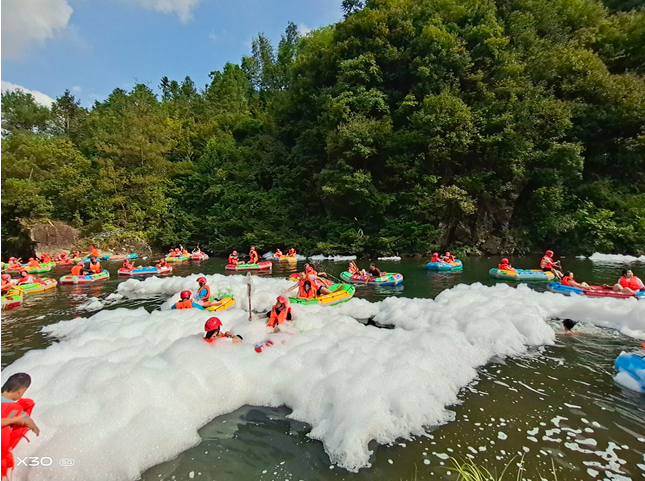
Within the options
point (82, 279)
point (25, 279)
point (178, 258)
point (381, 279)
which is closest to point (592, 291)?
point (381, 279)

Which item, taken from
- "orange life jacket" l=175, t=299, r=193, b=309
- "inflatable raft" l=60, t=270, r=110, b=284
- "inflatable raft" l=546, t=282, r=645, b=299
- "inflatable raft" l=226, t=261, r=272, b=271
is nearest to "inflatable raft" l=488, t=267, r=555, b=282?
"inflatable raft" l=546, t=282, r=645, b=299

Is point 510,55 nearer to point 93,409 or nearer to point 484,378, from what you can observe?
point 484,378

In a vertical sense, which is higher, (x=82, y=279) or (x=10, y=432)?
(x=10, y=432)

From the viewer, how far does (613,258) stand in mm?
21344

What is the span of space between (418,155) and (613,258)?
13.4m

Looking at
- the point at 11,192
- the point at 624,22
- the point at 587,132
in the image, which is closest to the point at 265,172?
the point at 11,192

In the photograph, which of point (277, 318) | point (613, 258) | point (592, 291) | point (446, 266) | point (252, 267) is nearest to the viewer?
point (277, 318)

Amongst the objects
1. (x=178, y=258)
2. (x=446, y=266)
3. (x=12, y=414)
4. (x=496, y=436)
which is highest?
(x=12, y=414)

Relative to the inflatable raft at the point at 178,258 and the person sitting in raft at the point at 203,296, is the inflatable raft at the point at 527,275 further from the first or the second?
the inflatable raft at the point at 178,258

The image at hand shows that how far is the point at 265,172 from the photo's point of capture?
106ft

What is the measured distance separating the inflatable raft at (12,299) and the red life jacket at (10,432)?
39.4 ft

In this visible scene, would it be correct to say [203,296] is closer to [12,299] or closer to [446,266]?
[12,299]

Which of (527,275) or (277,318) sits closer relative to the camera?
(277,318)

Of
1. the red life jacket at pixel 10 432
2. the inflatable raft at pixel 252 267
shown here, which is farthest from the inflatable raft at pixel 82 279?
the red life jacket at pixel 10 432
